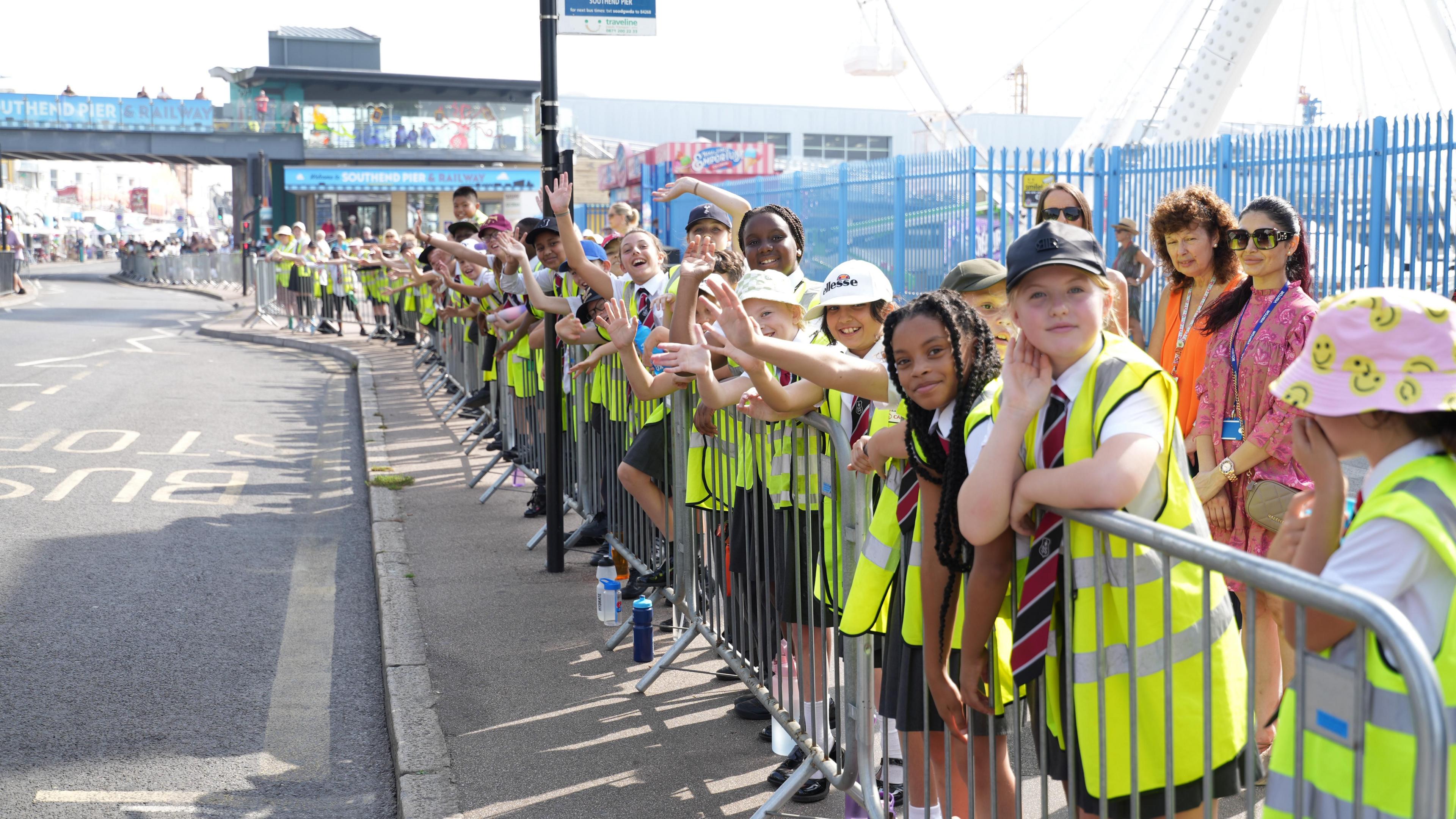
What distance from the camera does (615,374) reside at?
21.0 feet

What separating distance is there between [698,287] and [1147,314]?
891cm

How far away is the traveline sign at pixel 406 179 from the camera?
4728 cm

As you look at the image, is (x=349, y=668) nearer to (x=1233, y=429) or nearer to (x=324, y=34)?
(x=1233, y=429)

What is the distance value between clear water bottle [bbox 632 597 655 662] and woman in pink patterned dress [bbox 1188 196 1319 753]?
7.68 ft

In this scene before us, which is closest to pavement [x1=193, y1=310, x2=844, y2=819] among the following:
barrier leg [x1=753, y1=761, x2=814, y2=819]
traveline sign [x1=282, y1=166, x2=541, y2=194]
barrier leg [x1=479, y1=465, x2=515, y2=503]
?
barrier leg [x1=753, y1=761, x2=814, y2=819]

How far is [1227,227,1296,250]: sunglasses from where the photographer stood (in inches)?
160

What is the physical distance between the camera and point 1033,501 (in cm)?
249

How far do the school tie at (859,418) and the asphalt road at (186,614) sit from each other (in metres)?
2.01

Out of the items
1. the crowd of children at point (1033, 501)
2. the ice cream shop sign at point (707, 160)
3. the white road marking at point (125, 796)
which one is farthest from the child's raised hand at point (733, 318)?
the ice cream shop sign at point (707, 160)

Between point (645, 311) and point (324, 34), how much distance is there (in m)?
54.8

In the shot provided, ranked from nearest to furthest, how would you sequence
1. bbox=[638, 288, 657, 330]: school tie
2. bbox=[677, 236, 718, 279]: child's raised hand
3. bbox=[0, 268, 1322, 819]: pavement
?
bbox=[0, 268, 1322, 819]: pavement → bbox=[677, 236, 718, 279]: child's raised hand → bbox=[638, 288, 657, 330]: school tie

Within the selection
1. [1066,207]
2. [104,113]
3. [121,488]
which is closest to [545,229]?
[1066,207]

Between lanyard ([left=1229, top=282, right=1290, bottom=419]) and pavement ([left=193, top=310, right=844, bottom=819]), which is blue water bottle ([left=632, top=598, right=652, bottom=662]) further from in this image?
lanyard ([left=1229, top=282, right=1290, bottom=419])

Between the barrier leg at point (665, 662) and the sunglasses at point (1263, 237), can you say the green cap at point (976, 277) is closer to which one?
the sunglasses at point (1263, 237)
